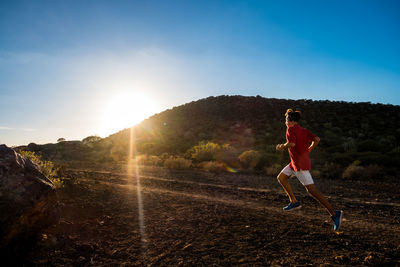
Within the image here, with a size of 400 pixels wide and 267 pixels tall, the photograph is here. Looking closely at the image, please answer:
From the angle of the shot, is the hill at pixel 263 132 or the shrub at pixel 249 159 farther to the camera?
the hill at pixel 263 132

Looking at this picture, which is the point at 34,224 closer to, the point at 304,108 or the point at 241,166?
the point at 241,166

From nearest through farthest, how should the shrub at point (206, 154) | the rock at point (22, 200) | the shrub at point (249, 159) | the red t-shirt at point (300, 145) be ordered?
the rock at point (22, 200), the red t-shirt at point (300, 145), the shrub at point (249, 159), the shrub at point (206, 154)

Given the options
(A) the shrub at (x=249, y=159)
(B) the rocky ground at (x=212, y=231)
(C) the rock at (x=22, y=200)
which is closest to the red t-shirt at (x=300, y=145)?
(B) the rocky ground at (x=212, y=231)

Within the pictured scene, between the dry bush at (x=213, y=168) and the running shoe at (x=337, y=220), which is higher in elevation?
the dry bush at (x=213, y=168)

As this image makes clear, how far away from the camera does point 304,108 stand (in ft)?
134

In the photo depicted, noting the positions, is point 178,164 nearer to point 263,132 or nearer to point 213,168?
Result: point 213,168

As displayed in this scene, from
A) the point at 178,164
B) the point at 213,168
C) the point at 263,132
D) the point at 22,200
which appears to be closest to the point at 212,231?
the point at 22,200

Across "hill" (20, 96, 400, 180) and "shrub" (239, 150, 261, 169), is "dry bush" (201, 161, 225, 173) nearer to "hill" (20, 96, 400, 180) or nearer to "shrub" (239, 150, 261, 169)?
"shrub" (239, 150, 261, 169)

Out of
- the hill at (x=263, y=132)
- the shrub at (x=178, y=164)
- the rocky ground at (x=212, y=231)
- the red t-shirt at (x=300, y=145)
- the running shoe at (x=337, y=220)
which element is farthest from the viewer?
the hill at (x=263, y=132)

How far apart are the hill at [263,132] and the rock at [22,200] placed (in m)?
11.2

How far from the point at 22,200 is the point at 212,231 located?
2.98 m

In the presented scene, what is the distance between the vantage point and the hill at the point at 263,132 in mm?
15789

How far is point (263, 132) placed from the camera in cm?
2923

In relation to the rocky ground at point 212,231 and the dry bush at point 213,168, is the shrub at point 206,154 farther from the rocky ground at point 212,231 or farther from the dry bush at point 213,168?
the rocky ground at point 212,231
